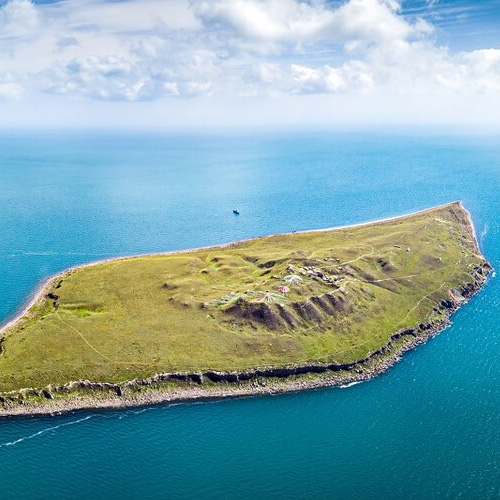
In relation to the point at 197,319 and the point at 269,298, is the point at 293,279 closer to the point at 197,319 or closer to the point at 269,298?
the point at 269,298

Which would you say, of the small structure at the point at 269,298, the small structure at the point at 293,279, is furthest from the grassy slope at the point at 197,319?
the small structure at the point at 293,279

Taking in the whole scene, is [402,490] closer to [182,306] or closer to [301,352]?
[301,352]

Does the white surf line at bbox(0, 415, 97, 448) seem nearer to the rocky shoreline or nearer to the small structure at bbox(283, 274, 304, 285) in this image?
the rocky shoreline

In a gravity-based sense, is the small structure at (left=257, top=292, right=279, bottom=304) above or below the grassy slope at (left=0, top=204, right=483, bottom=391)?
above

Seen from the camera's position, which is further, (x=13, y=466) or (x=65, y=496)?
(x=13, y=466)

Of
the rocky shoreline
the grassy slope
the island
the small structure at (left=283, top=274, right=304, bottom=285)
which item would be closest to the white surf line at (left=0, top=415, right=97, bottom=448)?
the rocky shoreline

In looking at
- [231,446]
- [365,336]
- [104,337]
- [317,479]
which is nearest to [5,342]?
[104,337]
